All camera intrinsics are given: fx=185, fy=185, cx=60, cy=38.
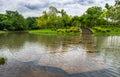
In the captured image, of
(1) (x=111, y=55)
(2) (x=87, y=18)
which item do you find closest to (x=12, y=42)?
(1) (x=111, y=55)

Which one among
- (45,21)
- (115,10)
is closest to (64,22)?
(45,21)

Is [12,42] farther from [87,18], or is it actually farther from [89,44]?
[87,18]

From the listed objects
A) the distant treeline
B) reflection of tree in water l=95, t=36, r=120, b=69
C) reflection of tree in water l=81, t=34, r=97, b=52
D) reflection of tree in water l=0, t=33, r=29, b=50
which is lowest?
reflection of tree in water l=95, t=36, r=120, b=69

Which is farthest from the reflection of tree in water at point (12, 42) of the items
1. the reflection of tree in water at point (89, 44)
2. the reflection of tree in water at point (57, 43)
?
the reflection of tree in water at point (89, 44)

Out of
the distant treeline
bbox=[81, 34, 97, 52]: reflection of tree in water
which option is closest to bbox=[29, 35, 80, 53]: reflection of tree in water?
bbox=[81, 34, 97, 52]: reflection of tree in water

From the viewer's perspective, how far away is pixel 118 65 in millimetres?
12570

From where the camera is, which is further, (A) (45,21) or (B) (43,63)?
(A) (45,21)

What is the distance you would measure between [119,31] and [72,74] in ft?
156

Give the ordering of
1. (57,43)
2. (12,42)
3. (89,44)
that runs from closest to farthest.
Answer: (89,44)
(57,43)
(12,42)

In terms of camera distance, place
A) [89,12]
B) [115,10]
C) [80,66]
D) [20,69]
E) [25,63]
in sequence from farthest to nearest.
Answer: [89,12] < [115,10] < [25,63] < [80,66] < [20,69]

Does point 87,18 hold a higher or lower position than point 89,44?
higher

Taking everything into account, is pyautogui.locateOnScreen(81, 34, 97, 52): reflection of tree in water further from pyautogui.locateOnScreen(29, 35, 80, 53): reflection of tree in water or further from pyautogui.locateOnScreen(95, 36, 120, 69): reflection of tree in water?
pyautogui.locateOnScreen(29, 35, 80, 53): reflection of tree in water

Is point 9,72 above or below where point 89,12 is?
below

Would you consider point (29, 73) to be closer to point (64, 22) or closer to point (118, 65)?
point (118, 65)
